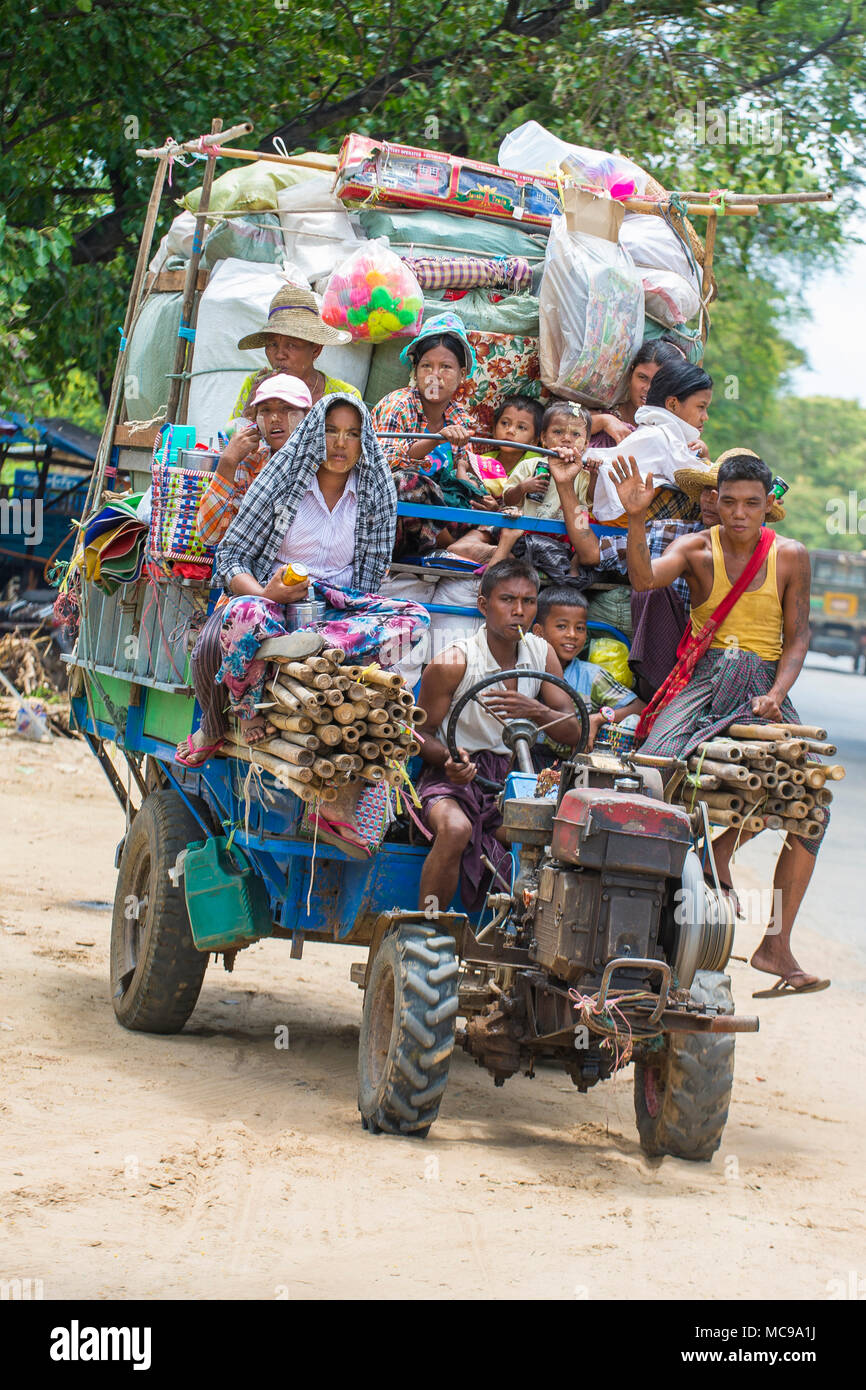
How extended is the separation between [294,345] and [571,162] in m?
2.38

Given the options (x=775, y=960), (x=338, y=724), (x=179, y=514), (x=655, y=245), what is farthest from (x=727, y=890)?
(x=655, y=245)

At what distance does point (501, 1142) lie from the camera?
555cm

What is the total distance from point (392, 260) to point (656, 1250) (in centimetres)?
435

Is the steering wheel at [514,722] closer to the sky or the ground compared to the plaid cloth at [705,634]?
closer to the ground

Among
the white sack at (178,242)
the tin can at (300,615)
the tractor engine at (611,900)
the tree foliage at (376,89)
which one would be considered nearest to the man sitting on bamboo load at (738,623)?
Answer: the tractor engine at (611,900)

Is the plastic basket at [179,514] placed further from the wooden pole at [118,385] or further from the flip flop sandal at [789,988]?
the flip flop sandal at [789,988]

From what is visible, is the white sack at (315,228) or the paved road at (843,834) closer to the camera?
the white sack at (315,228)

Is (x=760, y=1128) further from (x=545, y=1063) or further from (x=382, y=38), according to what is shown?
(x=382, y=38)

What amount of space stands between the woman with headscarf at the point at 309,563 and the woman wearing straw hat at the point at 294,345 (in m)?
0.74

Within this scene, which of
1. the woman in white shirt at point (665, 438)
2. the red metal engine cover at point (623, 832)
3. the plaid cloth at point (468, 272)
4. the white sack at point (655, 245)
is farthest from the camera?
the white sack at point (655, 245)

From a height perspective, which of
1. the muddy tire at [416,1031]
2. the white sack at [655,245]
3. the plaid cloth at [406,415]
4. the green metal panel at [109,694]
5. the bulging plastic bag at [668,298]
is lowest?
the muddy tire at [416,1031]

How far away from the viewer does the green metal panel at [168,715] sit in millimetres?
6340

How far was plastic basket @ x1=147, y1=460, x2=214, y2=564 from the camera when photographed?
19.5 feet

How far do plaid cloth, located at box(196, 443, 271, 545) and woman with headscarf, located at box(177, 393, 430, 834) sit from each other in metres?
0.26
